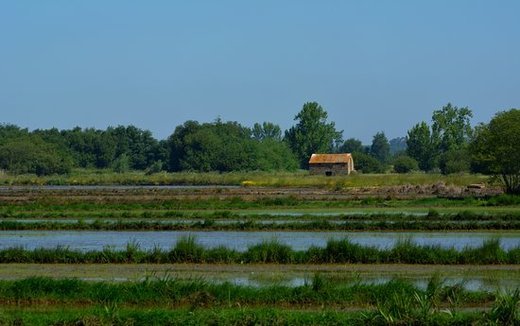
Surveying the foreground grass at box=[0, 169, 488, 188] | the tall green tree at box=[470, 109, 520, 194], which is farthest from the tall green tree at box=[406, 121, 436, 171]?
the tall green tree at box=[470, 109, 520, 194]

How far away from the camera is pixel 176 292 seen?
67.1 ft

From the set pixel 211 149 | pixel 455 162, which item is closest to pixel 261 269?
pixel 455 162

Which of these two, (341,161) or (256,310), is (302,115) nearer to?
(341,161)

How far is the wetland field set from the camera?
17.7 meters

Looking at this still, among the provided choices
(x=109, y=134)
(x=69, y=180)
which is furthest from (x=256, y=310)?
(x=109, y=134)

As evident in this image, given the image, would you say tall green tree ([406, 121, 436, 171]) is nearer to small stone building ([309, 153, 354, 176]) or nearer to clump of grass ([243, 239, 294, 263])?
small stone building ([309, 153, 354, 176])

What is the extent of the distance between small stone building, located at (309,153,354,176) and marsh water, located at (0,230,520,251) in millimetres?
78300

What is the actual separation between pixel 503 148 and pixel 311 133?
3852 inches

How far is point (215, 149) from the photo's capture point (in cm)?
13338

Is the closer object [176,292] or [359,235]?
[176,292]

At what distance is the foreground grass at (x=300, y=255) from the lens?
2684 cm

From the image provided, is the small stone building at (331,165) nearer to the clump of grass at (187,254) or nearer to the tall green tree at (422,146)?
the tall green tree at (422,146)

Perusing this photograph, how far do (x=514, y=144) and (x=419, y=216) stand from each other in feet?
63.5

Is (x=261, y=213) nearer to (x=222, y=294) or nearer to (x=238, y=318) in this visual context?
(x=222, y=294)
